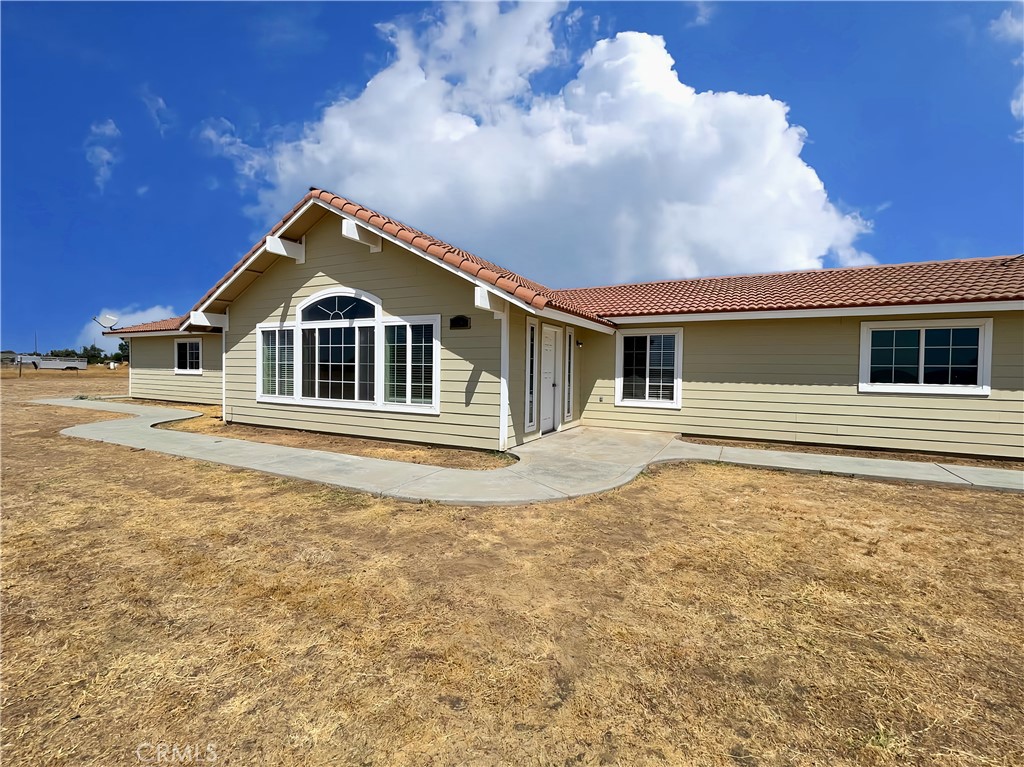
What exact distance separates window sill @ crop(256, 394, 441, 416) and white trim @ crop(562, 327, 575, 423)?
3370mm

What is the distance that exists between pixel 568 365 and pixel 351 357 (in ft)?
16.2

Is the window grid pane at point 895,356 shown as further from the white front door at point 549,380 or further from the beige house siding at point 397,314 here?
the beige house siding at point 397,314

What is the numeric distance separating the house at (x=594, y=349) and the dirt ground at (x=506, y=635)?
155 inches

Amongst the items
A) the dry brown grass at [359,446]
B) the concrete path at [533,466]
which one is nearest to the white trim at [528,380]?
the concrete path at [533,466]

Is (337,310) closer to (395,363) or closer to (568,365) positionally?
(395,363)

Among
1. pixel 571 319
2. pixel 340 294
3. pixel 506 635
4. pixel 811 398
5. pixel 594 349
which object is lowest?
pixel 506 635

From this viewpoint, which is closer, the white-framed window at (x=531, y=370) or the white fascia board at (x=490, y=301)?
the white fascia board at (x=490, y=301)

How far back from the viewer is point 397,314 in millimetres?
9156

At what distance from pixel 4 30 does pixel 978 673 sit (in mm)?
17962

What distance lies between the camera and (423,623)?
2998 millimetres

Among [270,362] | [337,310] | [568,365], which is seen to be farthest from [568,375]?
[270,362]

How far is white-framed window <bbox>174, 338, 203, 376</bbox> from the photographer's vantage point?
16812mm

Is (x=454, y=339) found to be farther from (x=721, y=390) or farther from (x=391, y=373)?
(x=721, y=390)

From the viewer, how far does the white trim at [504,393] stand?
8.21 metres
